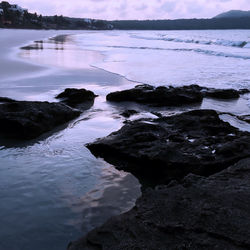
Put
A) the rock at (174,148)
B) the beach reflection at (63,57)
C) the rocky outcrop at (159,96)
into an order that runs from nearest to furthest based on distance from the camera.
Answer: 1. the rock at (174,148)
2. the rocky outcrop at (159,96)
3. the beach reflection at (63,57)

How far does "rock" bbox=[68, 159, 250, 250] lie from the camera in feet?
7.34

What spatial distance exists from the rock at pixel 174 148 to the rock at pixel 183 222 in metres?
1.09

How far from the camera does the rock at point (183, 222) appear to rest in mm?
2236

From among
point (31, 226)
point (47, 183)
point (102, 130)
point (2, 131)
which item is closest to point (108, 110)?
point (102, 130)

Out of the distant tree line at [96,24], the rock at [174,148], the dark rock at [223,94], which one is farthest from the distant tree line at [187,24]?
the rock at [174,148]

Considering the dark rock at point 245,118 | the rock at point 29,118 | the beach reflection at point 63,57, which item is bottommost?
the dark rock at point 245,118

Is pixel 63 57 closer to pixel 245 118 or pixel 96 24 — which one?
pixel 245 118

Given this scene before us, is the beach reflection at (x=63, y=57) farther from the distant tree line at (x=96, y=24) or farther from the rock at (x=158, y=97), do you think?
the distant tree line at (x=96, y=24)

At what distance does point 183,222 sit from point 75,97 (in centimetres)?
612

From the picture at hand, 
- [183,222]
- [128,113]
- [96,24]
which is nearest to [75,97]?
[128,113]

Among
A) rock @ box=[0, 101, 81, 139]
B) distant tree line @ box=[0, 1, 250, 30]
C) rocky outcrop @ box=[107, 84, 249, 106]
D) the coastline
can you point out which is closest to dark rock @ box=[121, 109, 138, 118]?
the coastline

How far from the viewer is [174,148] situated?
426 cm

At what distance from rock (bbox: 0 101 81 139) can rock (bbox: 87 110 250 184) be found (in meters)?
1.16

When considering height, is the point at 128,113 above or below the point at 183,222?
below
